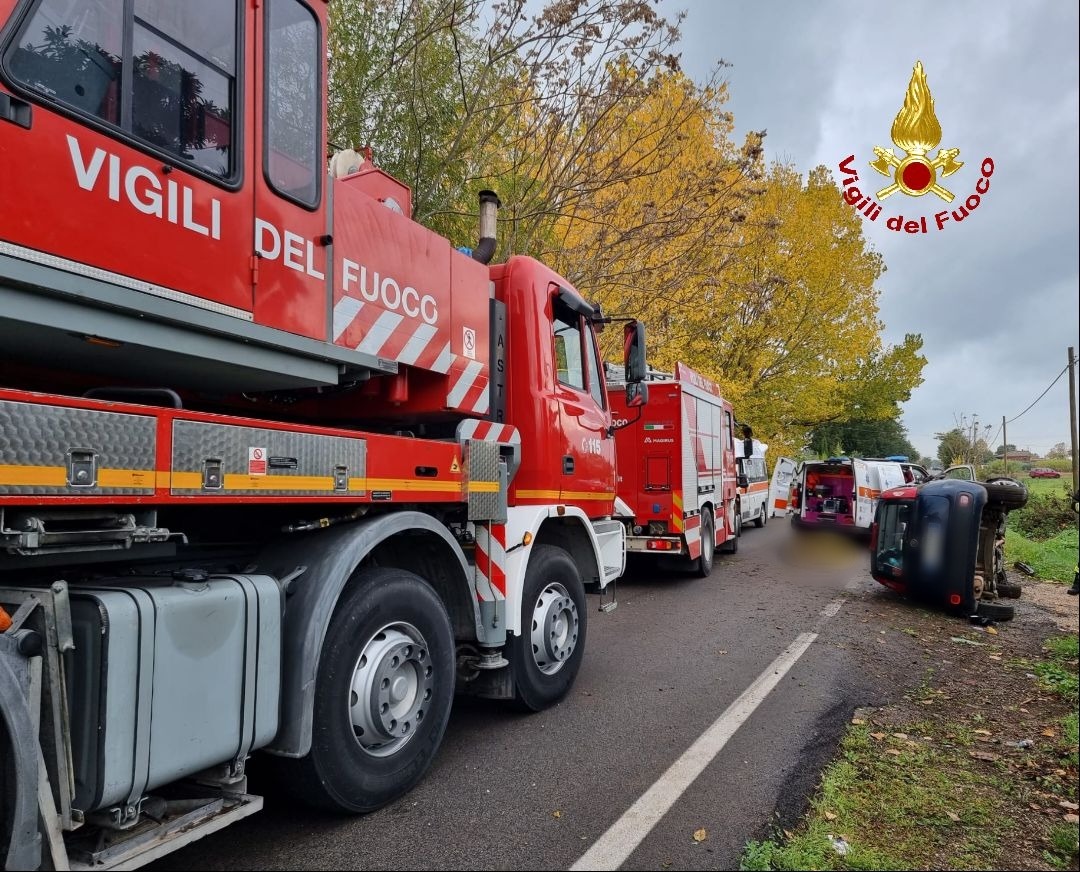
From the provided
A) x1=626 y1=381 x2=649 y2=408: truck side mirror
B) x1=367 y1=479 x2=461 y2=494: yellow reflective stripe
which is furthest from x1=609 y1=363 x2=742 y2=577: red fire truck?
x1=367 y1=479 x2=461 y2=494: yellow reflective stripe

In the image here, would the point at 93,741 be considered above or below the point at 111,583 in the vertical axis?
below

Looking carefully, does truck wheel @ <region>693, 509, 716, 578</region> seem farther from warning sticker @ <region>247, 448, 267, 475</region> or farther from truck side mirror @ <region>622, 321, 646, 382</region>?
warning sticker @ <region>247, 448, 267, 475</region>

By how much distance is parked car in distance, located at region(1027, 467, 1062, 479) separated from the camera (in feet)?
110

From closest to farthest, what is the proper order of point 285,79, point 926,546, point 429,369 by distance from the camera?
point 285,79, point 429,369, point 926,546

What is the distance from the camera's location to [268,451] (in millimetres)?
2768

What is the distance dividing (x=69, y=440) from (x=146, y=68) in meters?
1.42

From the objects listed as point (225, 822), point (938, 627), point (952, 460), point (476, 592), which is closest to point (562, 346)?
point (476, 592)

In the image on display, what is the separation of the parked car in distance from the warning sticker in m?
38.3

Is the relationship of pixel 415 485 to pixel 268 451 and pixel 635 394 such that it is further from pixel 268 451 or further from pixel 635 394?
pixel 635 394

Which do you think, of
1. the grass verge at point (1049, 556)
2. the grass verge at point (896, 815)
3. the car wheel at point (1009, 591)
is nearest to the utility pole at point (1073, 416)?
the grass verge at point (1049, 556)

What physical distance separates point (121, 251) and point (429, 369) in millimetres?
1785

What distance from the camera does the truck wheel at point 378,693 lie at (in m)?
3.05

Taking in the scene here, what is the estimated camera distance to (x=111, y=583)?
8.09ft

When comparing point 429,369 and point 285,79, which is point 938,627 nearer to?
point 429,369
